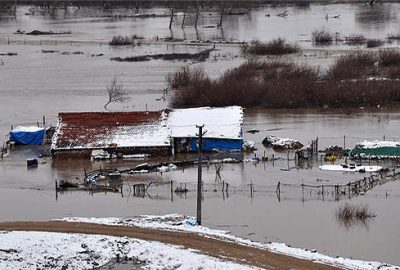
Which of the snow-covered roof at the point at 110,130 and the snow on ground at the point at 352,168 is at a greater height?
the snow-covered roof at the point at 110,130

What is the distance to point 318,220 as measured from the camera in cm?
2227

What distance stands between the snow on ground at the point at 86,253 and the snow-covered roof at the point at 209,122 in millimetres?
11796

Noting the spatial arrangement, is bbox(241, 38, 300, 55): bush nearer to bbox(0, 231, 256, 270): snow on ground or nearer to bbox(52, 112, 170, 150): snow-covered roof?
bbox(52, 112, 170, 150): snow-covered roof

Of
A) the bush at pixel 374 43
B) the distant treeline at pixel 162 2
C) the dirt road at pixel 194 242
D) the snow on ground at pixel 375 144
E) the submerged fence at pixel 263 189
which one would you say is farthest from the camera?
the distant treeline at pixel 162 2

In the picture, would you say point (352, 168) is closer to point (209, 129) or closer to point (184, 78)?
point (209, 129)

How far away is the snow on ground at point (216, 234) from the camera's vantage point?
709 inches

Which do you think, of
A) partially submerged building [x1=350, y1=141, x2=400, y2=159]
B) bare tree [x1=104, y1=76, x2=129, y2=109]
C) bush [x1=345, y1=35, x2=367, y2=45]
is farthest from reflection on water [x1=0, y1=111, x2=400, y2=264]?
bush [x1=345, y1=35, x2=367, y2=45]

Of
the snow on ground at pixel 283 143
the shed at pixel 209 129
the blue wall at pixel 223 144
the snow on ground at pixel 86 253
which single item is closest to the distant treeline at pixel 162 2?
the shed at pixel 209 129

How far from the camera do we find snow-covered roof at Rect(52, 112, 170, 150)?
30.4 m

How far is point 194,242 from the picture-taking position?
19.1 m

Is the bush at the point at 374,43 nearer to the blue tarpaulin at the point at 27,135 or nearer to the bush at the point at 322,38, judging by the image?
the bush at the point at 322,38

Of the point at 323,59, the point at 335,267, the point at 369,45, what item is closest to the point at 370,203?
the point at 335,267

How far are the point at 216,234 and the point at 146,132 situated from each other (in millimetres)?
11503

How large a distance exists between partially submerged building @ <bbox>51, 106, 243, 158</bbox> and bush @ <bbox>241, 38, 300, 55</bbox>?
23.2 m
